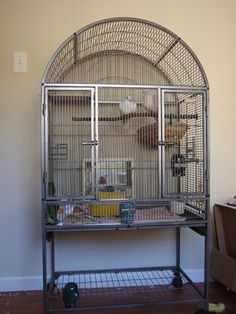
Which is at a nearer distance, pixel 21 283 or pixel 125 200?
pixel 125 200

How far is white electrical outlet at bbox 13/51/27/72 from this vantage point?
2.23 meters

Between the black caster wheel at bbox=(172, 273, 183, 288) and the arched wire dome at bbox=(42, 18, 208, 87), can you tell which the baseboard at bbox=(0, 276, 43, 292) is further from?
the arched wire dome at bbox=(42, 18, 208, 87)

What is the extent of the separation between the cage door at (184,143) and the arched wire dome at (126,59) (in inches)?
10.2

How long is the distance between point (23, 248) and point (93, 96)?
48.9 inches

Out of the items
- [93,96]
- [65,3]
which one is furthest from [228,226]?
[65,3]

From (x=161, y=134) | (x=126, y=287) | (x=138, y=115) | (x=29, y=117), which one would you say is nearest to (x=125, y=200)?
(x=161, y=134)

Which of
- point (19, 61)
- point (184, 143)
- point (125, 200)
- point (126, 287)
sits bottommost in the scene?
point (126, 287)

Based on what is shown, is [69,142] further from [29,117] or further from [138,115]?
[138,115]

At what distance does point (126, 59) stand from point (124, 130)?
1.94 ft

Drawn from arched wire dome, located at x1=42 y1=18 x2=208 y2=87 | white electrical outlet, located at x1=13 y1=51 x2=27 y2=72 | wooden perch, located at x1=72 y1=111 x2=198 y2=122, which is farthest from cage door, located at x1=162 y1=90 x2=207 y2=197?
white electrical outlet, located at x1=13 y1=51 x2=27 y2=72

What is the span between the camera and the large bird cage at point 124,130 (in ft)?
5.98

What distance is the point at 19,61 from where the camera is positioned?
2230 millimetres

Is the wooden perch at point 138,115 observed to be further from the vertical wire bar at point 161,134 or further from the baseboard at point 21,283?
the baseboard at point 21,283

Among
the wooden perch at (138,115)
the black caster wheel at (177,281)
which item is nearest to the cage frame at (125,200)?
the wooden perch at (138,115)
